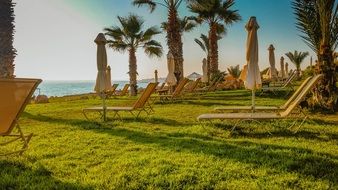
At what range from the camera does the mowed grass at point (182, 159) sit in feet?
13.7

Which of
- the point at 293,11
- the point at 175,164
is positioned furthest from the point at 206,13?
the point at 175,164

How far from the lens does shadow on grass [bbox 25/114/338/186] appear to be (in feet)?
14.7

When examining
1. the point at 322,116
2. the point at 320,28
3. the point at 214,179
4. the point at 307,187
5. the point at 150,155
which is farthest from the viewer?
the point at 320,28

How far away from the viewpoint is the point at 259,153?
17.7 ft

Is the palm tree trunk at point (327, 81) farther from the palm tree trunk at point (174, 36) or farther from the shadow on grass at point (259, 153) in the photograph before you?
the palm tree trunk at point (174, 36)

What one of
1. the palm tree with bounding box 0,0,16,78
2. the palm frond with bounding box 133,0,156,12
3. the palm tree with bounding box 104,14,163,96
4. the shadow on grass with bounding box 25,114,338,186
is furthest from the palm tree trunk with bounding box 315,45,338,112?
the palm tree with bounding box 104,14,163,96

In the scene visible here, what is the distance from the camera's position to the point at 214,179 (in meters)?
4.21

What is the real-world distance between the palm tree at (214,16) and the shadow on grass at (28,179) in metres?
25.2

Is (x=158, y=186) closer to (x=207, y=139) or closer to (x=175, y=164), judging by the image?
(x=175, y=164)

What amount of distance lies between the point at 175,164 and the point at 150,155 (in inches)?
25.4

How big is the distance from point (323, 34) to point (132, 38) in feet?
63.2

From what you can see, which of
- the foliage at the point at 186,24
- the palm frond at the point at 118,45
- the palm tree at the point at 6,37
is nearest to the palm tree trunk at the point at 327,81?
the palm tree at the point at 6,37

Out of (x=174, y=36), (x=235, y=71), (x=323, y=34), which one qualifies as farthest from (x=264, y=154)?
(x=235, y=71)

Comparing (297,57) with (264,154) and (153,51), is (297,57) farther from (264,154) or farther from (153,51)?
(264,154)
